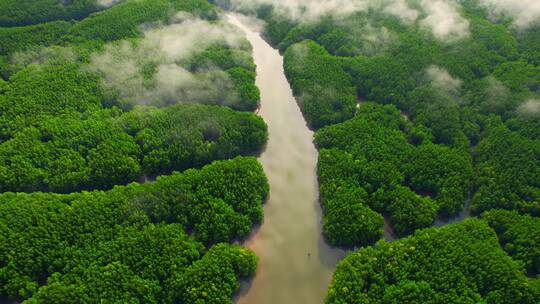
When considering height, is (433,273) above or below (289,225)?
above

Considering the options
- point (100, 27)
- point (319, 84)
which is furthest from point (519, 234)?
point (100, 27)

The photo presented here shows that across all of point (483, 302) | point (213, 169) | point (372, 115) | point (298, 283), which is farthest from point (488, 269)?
point (213, 169)

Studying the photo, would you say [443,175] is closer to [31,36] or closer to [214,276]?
[214,276]

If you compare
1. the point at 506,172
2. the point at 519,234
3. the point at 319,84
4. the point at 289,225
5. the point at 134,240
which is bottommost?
the point at 289,225

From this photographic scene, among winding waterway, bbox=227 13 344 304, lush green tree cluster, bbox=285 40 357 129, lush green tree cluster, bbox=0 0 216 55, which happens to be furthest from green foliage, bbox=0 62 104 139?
lush green tree cluster, bbox=285 40 357 129

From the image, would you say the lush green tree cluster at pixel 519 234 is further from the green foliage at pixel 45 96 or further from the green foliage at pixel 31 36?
the green foliage at pixel 31 36

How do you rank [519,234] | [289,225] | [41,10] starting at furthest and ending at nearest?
[41,10] → [289,225] → [519,234]

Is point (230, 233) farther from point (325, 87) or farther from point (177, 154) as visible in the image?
point (325, 87)
